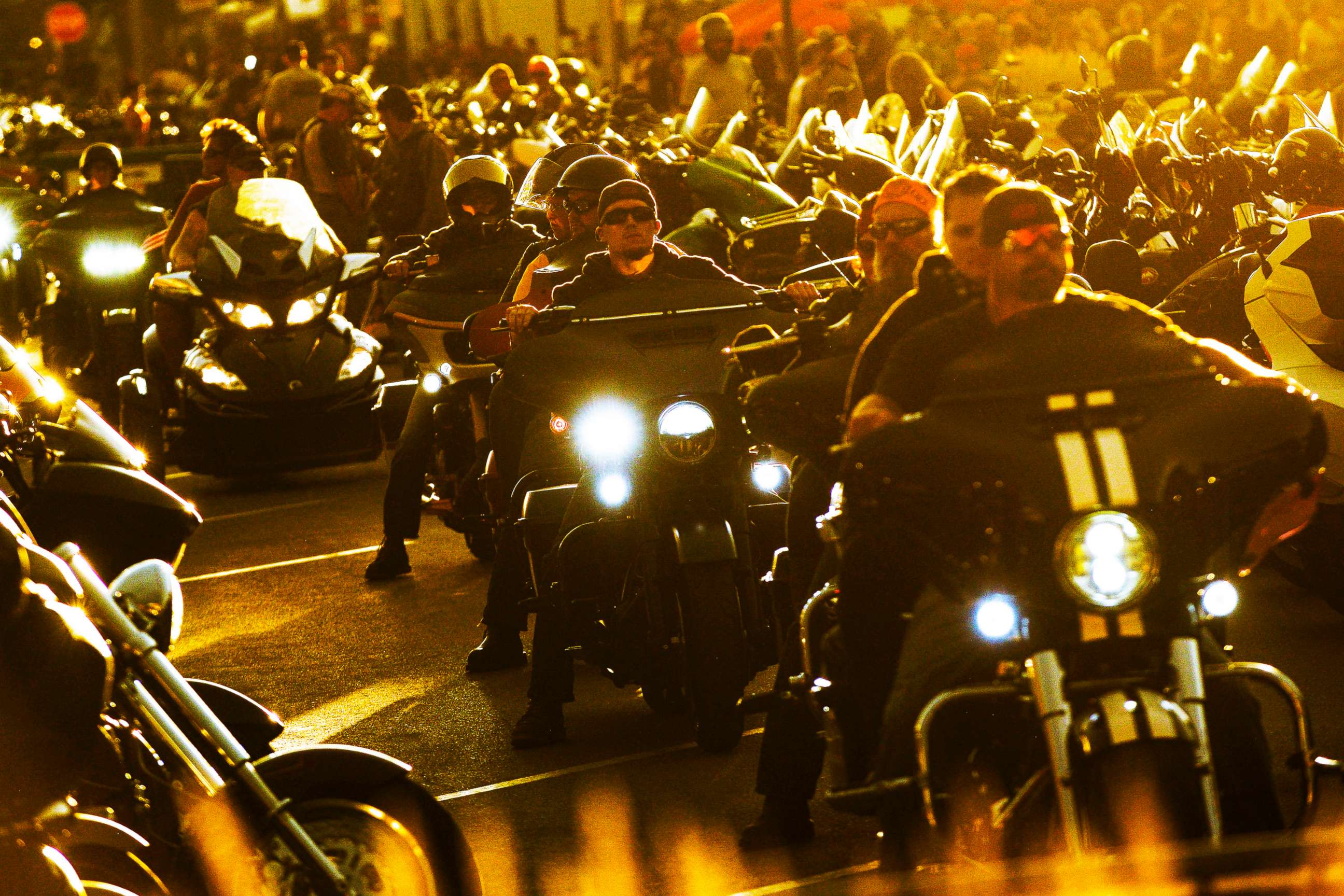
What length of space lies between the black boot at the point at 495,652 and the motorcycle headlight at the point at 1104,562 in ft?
15.5

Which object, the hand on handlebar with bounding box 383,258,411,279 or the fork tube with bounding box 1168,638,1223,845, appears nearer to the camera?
the fork tube with bounding box 1168,638,1223,845

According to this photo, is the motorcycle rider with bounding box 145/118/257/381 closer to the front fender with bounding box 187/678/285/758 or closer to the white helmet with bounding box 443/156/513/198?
the white helmet with bounding box 443/156/513/198

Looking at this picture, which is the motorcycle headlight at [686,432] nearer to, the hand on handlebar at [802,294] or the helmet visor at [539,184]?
the hand on handlebar at [802,294]

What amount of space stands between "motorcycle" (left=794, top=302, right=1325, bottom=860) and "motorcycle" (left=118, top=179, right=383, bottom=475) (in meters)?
8.77

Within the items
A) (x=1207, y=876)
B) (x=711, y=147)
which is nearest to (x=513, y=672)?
(x=1207, y=876)

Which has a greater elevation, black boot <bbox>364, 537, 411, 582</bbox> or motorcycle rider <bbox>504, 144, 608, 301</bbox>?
Answer: motorcycle rider <bbox>504, 144, 608, 301</bbox>

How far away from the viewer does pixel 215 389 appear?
1266 cm

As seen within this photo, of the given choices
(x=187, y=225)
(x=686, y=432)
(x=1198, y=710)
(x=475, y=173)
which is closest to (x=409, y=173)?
(x=187, y=225)

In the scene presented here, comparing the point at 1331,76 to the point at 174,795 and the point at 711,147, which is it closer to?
the point at 711,147

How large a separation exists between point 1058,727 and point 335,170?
47.7 ft

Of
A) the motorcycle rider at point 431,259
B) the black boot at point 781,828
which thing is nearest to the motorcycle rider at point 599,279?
the black boot at point 781,828

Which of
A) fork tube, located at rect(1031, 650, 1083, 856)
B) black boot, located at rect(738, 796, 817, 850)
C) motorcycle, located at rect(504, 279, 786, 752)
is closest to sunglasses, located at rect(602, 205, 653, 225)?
motorcycle, located at rect(504, 279, 786, 752)

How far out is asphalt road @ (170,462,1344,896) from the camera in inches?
233

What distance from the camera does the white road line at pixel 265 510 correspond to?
12709 millimetres
